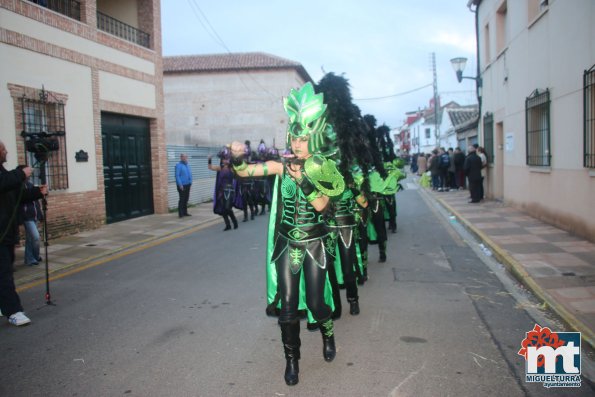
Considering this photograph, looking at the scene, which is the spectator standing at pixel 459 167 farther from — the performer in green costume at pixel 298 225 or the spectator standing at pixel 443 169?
the performer in green costume at pixel 298 225

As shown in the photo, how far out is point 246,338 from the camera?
4980 mm

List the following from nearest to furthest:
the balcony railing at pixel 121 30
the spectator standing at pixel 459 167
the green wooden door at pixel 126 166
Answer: the green wooden door at pixel 126 166 → the balcony railing at pixel 121 30 → the spectator standing at pixel 459 167

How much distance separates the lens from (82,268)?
8.67m

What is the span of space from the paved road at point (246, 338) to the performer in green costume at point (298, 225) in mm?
484

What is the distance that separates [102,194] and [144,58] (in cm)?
472

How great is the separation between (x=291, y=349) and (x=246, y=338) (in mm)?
1127

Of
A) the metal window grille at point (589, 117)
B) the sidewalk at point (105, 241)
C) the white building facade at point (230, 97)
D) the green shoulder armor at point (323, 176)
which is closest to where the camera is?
the green shoulder armor at point (323, 176)

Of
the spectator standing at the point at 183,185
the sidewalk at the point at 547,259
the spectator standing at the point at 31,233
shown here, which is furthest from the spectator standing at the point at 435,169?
the spectator standing at the point at 31,233

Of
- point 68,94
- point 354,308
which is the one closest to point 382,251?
point 354,308

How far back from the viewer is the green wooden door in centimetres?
1409

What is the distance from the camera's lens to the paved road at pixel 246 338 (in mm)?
3943

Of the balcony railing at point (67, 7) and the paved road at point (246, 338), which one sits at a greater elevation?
the balcony railing at point (67, 7)

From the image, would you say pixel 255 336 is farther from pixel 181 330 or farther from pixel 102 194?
pixel 102 194

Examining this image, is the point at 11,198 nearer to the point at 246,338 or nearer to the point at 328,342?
the point at 246,338
